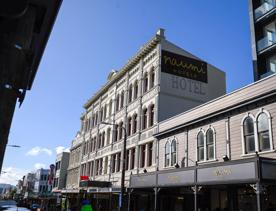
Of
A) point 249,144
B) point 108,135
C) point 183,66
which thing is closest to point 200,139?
point 249,144

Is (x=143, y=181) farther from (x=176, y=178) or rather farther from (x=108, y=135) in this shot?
(x=108, y=135)

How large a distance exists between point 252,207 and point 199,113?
21.6 ft

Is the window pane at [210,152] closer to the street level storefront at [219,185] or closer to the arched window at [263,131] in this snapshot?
the street level storefront at [219,185]

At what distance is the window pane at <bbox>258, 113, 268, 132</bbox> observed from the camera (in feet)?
52.7

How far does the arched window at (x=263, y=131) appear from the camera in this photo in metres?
16.0

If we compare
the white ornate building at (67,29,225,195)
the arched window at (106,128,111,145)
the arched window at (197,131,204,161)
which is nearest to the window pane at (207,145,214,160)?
the arched window at (197,131,204,161)

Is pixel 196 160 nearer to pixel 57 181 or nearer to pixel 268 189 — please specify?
pixel 268 189

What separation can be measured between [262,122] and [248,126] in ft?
2.97

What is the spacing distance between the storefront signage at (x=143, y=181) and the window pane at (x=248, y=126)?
661 centimetres

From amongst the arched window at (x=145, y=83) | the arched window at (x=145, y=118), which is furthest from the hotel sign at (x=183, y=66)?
the arched window at (x=145, y=118)

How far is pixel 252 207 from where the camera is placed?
1650 centimetres

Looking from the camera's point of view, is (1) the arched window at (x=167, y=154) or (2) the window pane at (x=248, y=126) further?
(1) the arched window at (x=167, y=154)

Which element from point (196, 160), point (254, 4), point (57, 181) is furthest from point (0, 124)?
point (57, 181)

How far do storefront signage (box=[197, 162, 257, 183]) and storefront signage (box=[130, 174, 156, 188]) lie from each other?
492 cm
